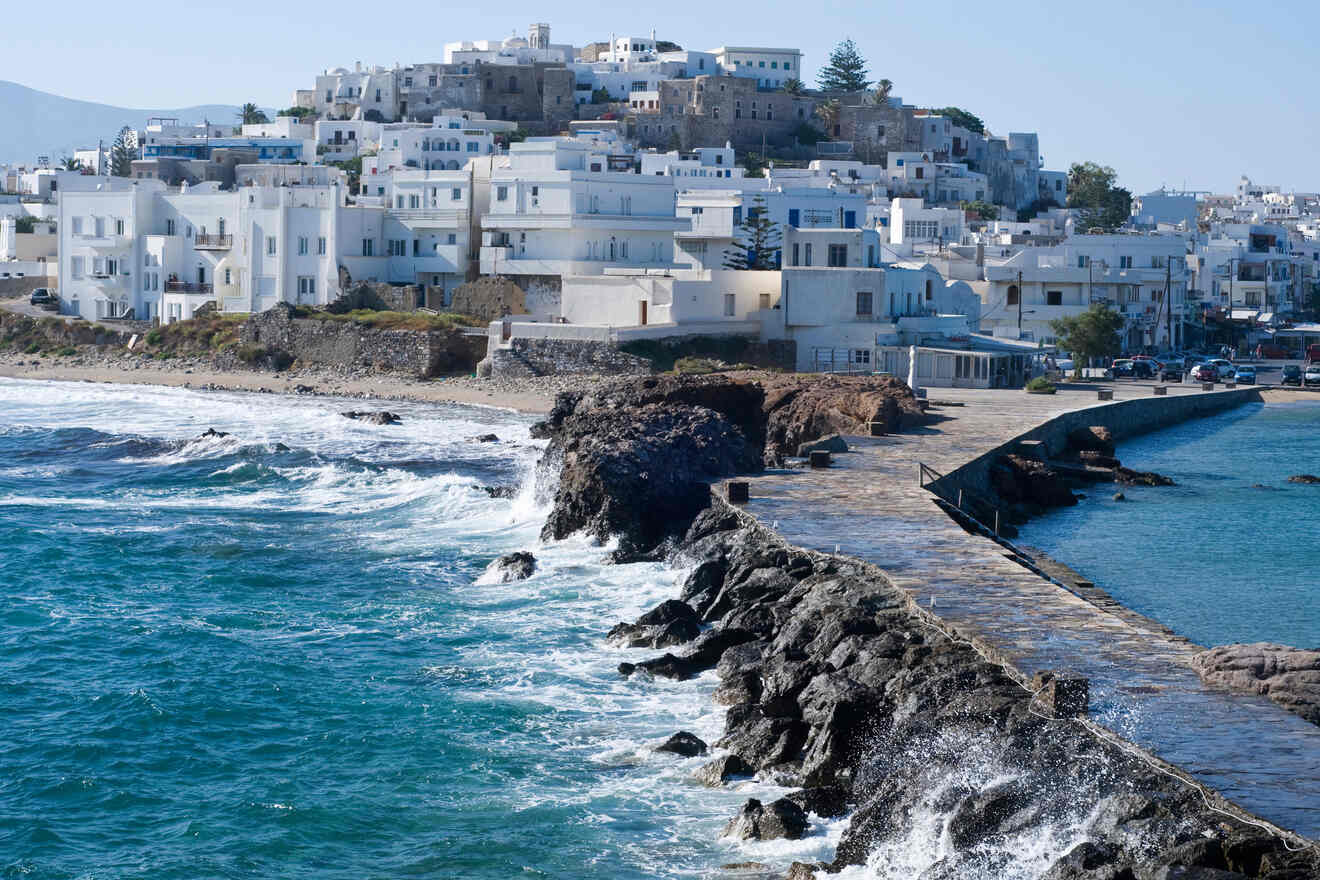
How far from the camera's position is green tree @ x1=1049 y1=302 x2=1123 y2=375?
62344 millimetres

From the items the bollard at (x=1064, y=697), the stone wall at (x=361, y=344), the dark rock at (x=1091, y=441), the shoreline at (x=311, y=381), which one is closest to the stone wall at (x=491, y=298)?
the stone wall at (x=361, y=344)

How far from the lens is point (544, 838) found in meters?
16.2

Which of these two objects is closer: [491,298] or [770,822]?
[770,822]

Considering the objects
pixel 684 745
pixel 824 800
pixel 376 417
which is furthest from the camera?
pixel 376 417

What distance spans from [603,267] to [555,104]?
50.5 m

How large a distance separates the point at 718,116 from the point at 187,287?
4904 cm

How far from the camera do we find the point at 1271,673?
16.3 m

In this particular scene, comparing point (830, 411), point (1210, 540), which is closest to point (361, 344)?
point (830, 411)

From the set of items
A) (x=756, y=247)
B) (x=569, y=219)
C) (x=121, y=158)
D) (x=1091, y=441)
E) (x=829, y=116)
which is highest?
(x=829, y=116)

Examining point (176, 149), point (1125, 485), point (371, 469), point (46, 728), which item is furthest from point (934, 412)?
point (176, 149)

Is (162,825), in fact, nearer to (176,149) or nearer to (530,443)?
(530,443)

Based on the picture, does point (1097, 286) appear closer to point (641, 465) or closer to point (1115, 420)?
point (1115, 420)

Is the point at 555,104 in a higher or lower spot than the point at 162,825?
higher

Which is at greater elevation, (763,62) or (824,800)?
(763,62)
